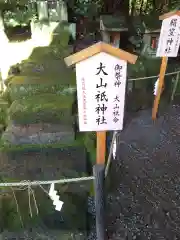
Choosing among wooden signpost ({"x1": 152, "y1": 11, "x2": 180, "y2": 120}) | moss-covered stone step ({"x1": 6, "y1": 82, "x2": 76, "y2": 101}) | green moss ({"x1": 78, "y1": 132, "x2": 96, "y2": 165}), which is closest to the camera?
green moss ({"x1": 78, "y1": 132, "x2": 96, "y2": 165})

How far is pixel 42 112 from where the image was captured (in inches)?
167

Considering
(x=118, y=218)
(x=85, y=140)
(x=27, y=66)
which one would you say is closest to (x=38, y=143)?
(x=85, y=140)

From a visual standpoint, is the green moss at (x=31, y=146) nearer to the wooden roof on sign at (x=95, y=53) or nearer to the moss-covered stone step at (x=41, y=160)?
the moss-covered stone step at (x=41, y=160)

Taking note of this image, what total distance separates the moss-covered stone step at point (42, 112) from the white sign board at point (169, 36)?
2064 millimetres

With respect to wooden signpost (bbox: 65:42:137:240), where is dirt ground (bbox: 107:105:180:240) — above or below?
below

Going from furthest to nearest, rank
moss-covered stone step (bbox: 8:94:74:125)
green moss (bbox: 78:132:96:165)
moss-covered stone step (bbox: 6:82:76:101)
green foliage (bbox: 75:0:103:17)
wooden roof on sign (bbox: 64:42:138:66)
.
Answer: green foliage (bbox: 75:0:103:17), moss-covered stone step (bbox: 6:82:76:101), moss-covered stone step (bbox: 8:94:74:125), green moss (bbox: 78:132:96:165), wooden roof on sign (bbox: 64:42:138:66)

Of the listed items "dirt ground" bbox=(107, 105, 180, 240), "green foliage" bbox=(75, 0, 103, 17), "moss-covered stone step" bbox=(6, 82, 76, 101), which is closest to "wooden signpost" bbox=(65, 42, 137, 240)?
"dirt ground" bbox=(107, 105, 180, 240)

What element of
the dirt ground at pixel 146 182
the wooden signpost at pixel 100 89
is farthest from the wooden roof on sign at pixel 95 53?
the dirt ground at pixel 146 182

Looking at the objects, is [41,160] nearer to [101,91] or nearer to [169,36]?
[101,91]

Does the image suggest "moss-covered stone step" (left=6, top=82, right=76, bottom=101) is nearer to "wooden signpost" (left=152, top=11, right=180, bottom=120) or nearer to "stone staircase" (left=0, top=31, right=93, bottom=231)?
"stone staircase" (left=0, top=31, right=93, bottom=231)

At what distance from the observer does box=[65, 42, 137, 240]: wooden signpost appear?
2.29 m

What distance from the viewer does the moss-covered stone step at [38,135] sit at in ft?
13.8

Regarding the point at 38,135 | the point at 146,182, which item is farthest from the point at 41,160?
the point at 146,182

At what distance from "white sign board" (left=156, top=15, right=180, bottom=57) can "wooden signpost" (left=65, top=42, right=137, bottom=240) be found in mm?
2623
